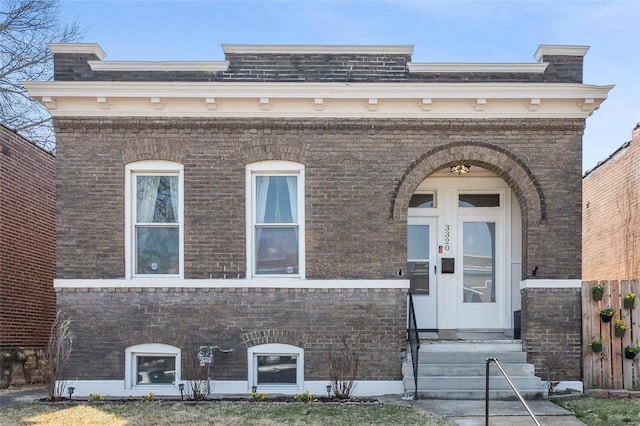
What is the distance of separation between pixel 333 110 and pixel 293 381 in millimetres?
4360

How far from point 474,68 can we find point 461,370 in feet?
15.7

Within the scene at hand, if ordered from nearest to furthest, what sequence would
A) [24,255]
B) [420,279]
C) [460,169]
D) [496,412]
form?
[496,412]
[460,169]
[420,279]
[24,255]

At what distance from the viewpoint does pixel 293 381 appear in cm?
995

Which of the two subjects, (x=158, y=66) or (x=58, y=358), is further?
(x=158, y=66)

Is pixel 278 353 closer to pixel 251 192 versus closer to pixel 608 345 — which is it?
pixel 251 192

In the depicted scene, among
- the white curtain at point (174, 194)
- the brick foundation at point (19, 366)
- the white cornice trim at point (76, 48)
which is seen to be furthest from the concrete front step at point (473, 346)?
the brick foundation at point (19, 366)

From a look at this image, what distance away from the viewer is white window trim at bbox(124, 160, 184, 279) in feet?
32.8

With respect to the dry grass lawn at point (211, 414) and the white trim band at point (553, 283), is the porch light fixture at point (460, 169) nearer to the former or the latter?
the white trim band at point (553, 283)

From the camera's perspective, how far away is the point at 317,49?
10211mm

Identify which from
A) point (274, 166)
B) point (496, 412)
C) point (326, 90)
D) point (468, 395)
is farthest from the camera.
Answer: point (274, 166)

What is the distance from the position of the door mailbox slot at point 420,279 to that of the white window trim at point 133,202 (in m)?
3.93

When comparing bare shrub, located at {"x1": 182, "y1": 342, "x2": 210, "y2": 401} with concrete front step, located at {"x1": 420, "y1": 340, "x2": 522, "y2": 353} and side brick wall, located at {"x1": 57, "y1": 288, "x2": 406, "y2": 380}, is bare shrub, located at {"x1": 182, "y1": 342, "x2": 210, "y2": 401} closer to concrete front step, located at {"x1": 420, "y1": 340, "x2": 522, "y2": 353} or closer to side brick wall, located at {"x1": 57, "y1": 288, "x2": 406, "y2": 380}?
side brick wall, located at {"x1": 57, "y1": 288, "x2": 406, "y2": 380}

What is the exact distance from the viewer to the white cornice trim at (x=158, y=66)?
33.3 feet

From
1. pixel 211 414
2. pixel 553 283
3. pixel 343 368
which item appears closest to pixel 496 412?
pixel 343 368
